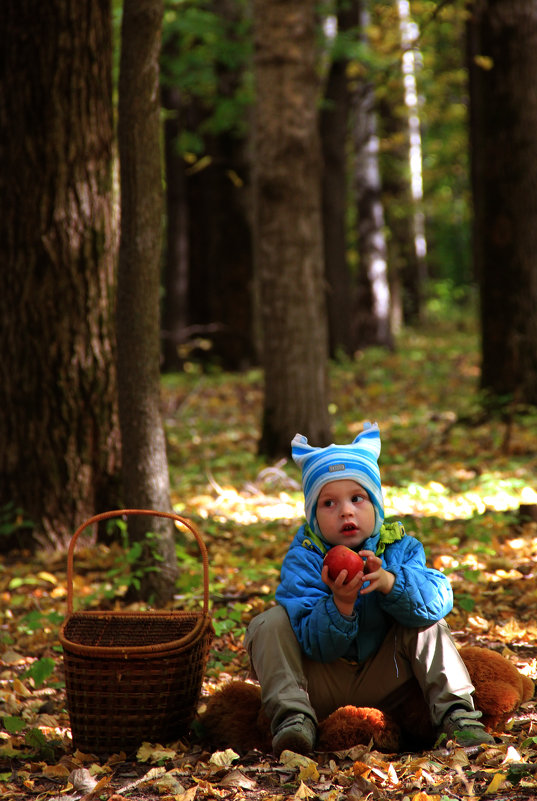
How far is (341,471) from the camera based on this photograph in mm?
A: 3426

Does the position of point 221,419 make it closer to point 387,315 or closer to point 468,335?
point 387,315

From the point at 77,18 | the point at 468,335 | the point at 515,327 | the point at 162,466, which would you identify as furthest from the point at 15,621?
the point at 468,335

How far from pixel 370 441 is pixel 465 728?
116 cm

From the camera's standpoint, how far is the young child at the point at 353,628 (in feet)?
10.7

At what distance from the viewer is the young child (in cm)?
325

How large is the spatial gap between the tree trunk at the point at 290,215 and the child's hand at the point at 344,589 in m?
5.07

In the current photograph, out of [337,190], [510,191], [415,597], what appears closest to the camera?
[415,597]

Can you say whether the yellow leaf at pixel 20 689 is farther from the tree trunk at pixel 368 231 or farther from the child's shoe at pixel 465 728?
the tree trunk at pixel 368 231

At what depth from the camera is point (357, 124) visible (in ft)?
56.2

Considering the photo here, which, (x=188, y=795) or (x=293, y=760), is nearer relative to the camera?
(x=188, y=795)

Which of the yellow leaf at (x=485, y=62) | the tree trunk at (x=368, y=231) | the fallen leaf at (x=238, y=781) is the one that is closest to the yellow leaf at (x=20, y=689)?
the fallen leaf at (x=238, y=781)

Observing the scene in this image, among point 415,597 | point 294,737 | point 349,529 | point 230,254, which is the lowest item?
point 294,737

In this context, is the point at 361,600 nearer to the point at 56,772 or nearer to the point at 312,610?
the point at 312,610

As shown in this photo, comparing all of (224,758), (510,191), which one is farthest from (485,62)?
(224,758)
